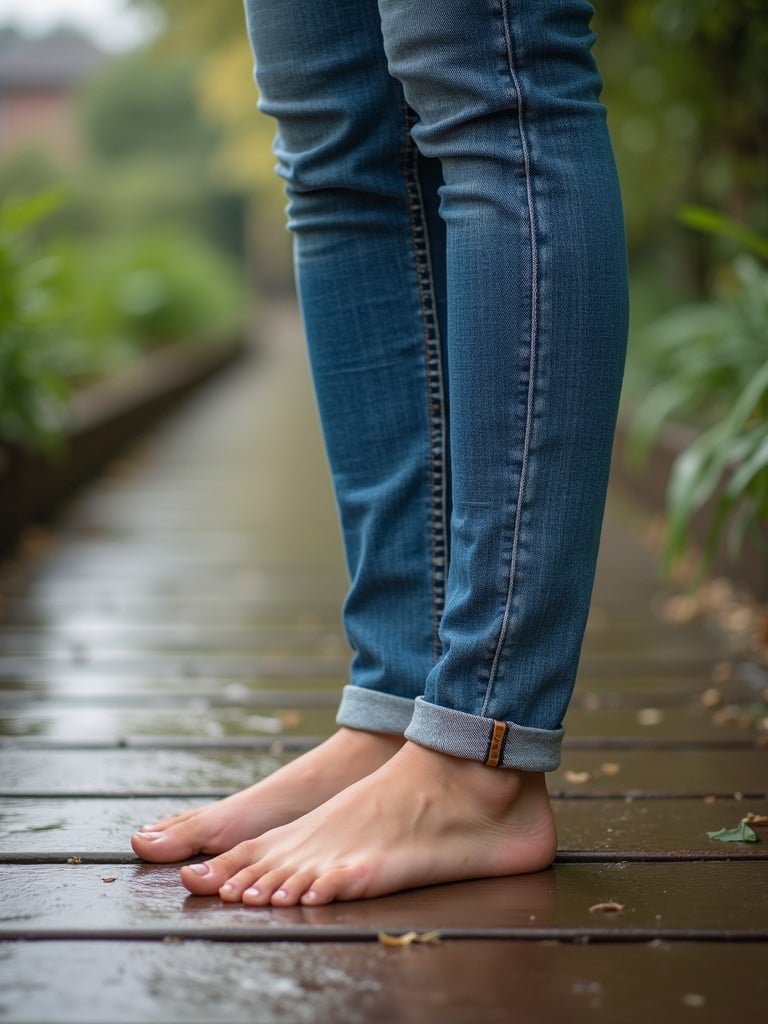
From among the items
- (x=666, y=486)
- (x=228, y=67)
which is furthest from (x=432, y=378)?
(x=228, y=67)

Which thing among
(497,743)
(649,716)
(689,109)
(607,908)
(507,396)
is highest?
(689,109)

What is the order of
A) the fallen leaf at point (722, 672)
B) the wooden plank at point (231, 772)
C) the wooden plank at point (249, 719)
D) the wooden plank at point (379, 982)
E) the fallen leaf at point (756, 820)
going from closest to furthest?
the wooden plank at point (379, 982)
the fallen leaf at point (756, 820)
the wooden plank at point (231, 772)
the wooden plank at point (249, 719)
the fallen leaf at point (722, 672)

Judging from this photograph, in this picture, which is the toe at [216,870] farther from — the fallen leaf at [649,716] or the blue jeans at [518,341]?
the fallen leaf at [649,716]

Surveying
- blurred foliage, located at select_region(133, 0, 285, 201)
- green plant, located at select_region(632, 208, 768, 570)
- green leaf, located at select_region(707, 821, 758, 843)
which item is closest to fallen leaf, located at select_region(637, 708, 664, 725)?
green plant, located at select_region(632, 208, 768, 570)

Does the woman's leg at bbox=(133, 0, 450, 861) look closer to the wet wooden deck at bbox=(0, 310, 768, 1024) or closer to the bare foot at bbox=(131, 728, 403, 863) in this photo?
the bare foot at bbox=(131, 728, 403, 863)

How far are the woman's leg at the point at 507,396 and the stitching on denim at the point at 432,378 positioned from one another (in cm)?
12

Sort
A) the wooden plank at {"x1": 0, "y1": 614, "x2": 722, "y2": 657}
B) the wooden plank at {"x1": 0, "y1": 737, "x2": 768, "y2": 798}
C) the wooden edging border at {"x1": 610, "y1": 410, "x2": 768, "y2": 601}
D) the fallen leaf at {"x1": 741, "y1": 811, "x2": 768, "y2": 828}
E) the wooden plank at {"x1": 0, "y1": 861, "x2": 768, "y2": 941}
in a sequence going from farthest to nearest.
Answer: the wooden edging border at {"x1": 610, "y1": 410, "x2": 768, "y2": 601} → the wooden plank at {"x1": 0, "y1": 614, "x2": 722, "y2": 657} → the wooden plank at {"x1": 0, "y1": 737, "x2": 768, "y2": 798} → the fallen leaf at {"x1": 741, "y1": 811, "x2": 768, "y2": 828} → the wooden plank at {"x1": 0, "y1": 861, "x2": 768, "y2": 941}

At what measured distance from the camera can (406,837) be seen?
3.13ft

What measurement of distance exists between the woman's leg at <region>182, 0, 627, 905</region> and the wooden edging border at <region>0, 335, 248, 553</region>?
7.42ft

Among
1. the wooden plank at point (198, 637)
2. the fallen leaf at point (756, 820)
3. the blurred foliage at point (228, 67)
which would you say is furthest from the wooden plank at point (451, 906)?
the blurred foliage at point (228, 67)

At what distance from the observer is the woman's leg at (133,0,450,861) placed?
1071 millimetres

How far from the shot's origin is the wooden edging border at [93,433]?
10.6ft

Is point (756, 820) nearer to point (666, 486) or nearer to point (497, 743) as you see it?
point (497, 743)

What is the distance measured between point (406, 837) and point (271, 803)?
0.16m
